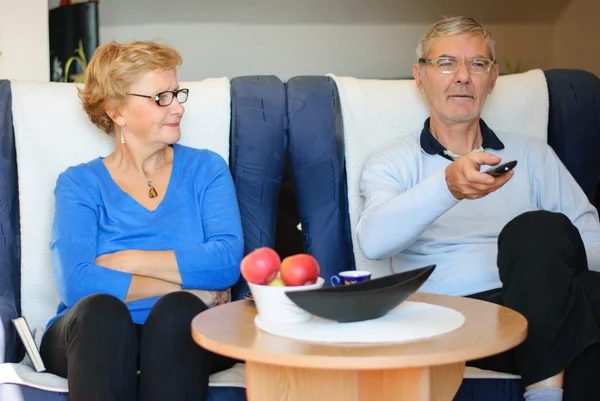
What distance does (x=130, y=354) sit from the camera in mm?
1798

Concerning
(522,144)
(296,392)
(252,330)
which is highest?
(522,144)

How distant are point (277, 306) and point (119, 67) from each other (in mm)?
914

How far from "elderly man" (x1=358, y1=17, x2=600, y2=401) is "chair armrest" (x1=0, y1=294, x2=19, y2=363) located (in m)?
0.83

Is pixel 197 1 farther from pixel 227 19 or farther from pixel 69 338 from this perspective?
pixel 69 338

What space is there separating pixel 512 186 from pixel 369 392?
97 cm

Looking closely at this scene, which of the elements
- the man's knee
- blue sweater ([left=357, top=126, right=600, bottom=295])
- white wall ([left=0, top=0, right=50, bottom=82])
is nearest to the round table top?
the man's knee

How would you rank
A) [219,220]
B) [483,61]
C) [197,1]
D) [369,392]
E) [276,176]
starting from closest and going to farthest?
[369,392] < [219,220] < [483,61] < [276,176] < [197,1]

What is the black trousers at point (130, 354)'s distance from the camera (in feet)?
5.73

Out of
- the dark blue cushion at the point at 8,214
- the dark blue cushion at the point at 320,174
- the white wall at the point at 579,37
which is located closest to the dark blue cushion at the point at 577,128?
the dark blue cushion at the point at 320,174

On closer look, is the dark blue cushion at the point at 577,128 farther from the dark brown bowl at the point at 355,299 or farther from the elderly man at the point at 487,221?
the dark brown bowl at the point at 355,299

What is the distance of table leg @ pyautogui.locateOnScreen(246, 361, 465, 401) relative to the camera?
4.80ft

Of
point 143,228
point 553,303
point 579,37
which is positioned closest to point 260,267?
point 553,303

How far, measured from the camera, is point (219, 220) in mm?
2168

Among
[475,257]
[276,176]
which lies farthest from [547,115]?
[276,176]
